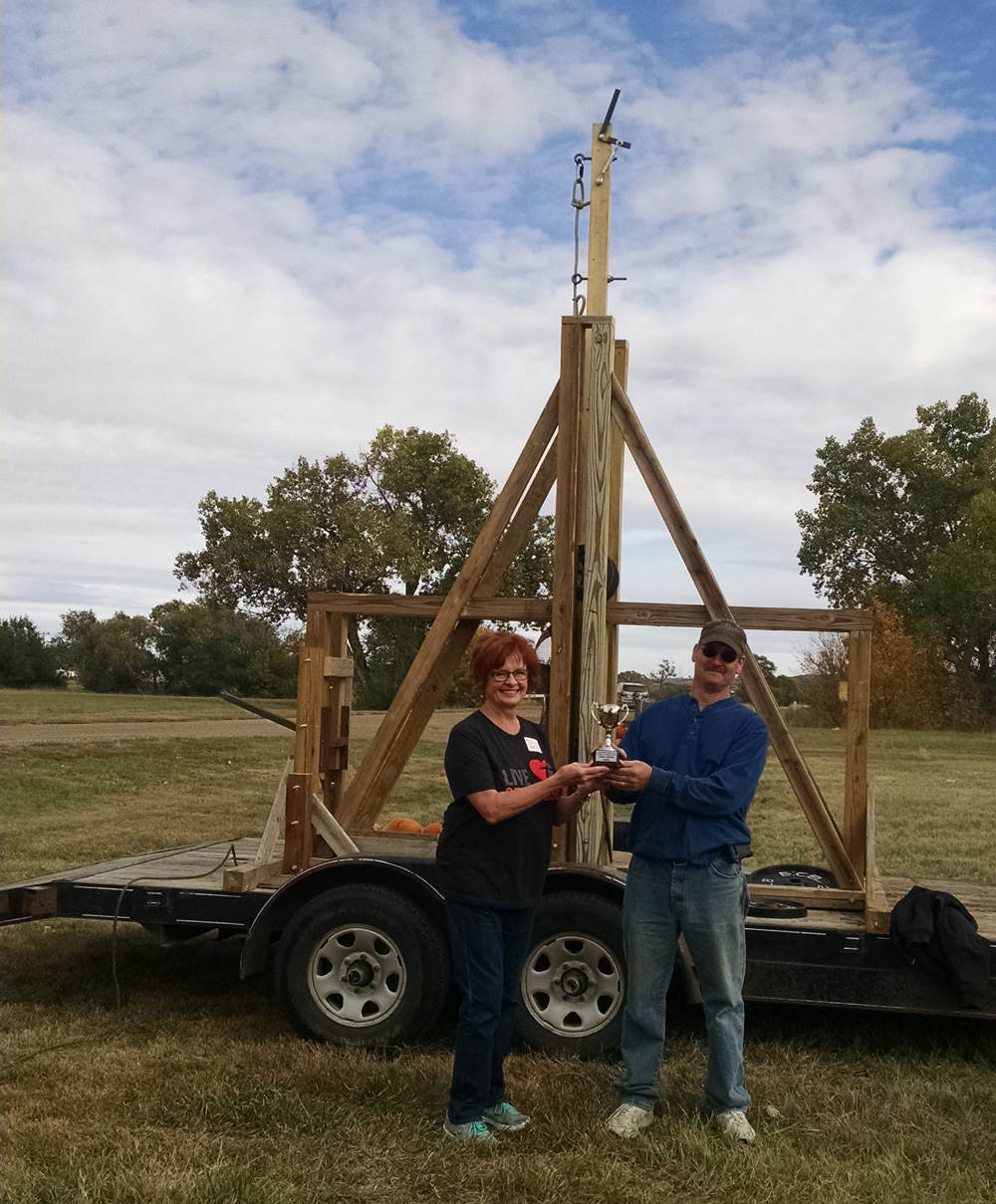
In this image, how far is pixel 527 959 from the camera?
205 inches

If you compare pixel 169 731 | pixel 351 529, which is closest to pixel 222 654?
pixel 351 529

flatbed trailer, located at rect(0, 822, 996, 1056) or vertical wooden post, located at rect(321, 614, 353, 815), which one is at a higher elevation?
vertical wooden post, located at rect(321, 614, 353, 815)

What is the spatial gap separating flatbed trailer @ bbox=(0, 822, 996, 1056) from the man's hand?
115 centimetres

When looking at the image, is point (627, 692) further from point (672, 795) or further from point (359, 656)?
point (359, 656)

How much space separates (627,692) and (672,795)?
2.88 metres

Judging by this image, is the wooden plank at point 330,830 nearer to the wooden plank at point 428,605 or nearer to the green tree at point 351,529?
the wooden plank at point 428,605

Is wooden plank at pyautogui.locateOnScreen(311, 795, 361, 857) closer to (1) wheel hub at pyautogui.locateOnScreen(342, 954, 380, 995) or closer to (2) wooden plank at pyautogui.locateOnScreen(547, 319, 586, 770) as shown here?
(1) wheel hub at pyautogui.locateOnScreen(342, 954, 380, 995)

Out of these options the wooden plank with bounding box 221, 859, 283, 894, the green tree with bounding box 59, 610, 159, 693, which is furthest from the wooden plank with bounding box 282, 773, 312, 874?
the green tree with bounding box 59, 610, 159, 693

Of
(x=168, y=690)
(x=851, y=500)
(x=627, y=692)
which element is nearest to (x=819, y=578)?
(x=851, y=500)

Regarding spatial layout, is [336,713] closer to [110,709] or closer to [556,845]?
[556,845]

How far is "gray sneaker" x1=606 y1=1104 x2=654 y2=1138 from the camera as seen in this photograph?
4.40 metres

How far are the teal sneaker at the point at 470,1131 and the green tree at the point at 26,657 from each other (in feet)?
156

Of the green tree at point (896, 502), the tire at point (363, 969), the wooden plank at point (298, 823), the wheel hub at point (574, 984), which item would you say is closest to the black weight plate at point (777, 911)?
the wheel hub at point (574, 984)

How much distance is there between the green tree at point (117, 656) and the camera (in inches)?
1946
